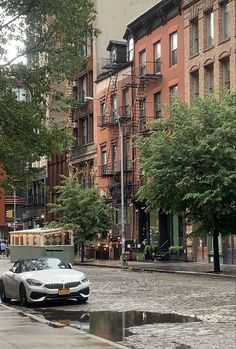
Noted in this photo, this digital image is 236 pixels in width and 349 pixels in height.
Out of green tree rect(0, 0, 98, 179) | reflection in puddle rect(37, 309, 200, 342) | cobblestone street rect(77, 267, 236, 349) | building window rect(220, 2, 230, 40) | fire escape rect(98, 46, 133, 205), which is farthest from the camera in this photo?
fire escape rect(98, 46, 133, 205)

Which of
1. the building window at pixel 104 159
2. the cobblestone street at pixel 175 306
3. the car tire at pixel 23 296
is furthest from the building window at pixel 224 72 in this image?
the car tire at pixel 23 296

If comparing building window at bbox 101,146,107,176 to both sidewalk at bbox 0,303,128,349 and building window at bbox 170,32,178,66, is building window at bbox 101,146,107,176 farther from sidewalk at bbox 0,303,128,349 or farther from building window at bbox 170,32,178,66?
sidewalk at bbox 0,303,128,349

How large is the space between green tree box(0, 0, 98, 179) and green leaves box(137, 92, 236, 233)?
10872 mm

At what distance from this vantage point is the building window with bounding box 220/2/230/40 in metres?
37.2

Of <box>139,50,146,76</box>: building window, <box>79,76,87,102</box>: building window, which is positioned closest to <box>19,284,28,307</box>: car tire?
<box>139,50,146,76</box>: building window

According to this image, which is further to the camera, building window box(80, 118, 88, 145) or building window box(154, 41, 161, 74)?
building window box(80, 118, 88, 145)

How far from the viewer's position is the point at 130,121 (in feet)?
158

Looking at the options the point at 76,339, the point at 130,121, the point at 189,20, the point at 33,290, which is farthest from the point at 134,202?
the point at 76,339

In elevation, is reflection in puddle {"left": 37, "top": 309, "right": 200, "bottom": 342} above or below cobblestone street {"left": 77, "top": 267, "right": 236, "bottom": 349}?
below

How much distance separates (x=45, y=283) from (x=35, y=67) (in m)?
5.90

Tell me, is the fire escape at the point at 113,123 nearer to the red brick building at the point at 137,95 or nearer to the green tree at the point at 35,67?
the red brick building at the point at 137,95

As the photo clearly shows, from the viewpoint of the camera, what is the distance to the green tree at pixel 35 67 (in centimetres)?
1634

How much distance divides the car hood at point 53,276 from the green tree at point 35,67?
277cm

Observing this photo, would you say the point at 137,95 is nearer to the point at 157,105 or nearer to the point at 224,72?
the point at 157,105
